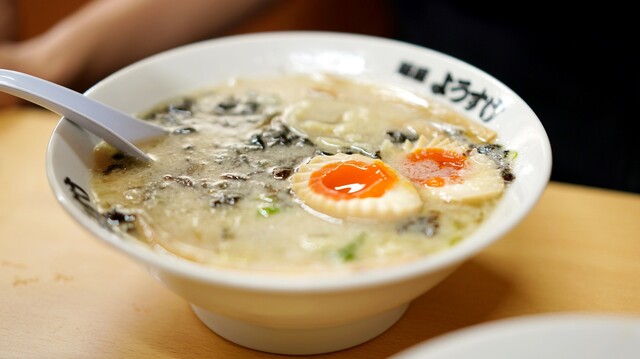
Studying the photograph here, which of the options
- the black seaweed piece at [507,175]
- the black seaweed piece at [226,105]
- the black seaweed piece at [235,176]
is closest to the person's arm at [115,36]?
the black seaweed piece at [226,105]

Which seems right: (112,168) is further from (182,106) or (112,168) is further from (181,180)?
(182,106)

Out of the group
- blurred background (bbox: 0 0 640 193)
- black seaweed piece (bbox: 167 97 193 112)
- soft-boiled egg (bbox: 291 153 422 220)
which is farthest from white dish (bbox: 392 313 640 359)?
blurred background (bbox: 0 0 640 193)

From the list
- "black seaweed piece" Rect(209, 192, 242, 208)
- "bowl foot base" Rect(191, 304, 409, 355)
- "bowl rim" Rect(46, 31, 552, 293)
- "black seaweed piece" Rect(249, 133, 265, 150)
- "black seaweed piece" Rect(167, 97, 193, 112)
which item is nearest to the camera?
"bowl rim" Rect(46, 31, 552, 293)

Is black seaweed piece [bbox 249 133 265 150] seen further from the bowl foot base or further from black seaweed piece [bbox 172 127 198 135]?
the bowl foot base

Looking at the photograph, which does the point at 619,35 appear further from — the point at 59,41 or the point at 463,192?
the point at 59,41

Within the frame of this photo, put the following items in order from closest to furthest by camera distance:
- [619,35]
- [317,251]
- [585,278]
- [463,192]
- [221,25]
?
[317,251], [463,192], [585,278], [619,35], [221,25]

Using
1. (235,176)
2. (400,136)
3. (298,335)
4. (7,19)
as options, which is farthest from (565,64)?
(7,19)

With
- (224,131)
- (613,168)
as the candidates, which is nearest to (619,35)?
(613,168)
